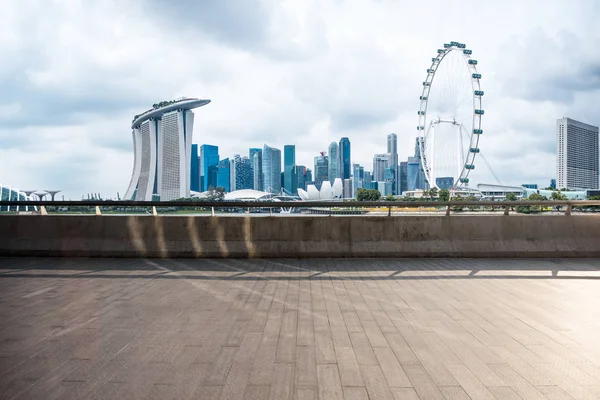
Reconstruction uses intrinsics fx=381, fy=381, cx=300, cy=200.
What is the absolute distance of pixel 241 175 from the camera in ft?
453

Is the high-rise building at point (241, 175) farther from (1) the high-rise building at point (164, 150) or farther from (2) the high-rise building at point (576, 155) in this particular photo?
(2) the high-rise building at point (576, 155)

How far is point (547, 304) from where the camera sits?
19.5 ft

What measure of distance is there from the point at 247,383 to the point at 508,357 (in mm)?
2687

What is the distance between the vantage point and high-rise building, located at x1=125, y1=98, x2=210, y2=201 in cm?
15050

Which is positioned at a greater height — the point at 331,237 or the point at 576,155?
the point at 576,155

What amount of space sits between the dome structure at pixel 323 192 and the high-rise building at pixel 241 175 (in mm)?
36316

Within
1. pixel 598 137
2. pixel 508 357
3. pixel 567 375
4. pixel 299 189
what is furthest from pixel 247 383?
pixel 299 189

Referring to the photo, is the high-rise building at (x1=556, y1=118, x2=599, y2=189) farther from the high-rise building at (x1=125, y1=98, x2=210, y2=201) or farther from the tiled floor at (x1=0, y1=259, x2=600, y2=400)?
the high-rise building at (x1=125, y1=98, x2=210, y2=201)

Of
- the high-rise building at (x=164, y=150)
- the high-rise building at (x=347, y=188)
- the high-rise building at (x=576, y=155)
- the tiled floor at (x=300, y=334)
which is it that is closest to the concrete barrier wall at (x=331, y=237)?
the tiled floor at (x=300, y=334)

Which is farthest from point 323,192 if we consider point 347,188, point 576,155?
point 576,155

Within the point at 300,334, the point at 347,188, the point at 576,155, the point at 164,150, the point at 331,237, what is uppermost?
the point at 164,150

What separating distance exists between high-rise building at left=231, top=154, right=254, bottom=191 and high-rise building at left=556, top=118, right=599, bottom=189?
9651 cm

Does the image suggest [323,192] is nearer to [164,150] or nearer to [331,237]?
[164,150]

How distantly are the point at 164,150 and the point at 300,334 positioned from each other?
167658 mm
